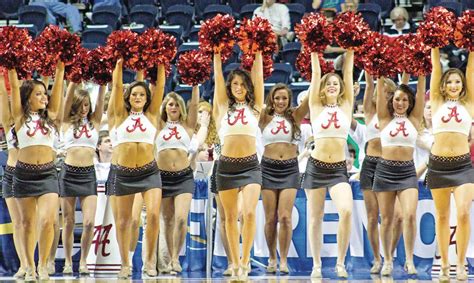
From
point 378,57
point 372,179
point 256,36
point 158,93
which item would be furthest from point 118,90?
point 372,179

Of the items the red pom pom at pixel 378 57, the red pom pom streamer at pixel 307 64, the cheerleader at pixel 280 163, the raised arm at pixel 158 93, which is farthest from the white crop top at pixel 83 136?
the red pom pom at pixel 378 57

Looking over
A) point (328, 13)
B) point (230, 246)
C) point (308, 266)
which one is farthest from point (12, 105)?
point (328, 13)

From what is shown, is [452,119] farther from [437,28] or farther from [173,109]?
[173,109]

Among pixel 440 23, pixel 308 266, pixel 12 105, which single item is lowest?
pixel 308 266

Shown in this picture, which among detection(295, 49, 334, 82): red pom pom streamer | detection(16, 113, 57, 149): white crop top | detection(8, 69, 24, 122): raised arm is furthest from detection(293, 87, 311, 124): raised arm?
detection(8, 69, 24, 122): raised arm

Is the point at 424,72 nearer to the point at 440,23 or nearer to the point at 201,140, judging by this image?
the point at 440,23

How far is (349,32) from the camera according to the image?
349 inches

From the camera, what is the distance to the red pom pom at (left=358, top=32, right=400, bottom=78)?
9.05 metres

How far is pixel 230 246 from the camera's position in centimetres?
887

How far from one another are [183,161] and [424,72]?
233 cm

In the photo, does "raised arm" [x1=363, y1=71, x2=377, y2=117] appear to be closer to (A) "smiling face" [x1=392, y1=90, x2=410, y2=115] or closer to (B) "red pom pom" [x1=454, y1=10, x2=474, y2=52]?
(A) "smiling face" [x1=392, y1=90, x2=410, y2=115]

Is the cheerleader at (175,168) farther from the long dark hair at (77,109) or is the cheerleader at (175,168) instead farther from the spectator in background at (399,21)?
the spectator in background at (399,21)

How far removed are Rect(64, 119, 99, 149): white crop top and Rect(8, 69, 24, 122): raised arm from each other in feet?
3.01

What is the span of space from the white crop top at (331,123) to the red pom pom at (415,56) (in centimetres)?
67
